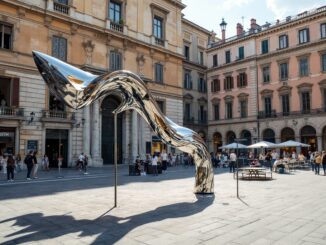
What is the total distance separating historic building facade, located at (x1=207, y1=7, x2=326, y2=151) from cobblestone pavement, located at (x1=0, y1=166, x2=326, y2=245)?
2907cm

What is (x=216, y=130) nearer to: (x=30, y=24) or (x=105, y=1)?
(x=105, y=1)

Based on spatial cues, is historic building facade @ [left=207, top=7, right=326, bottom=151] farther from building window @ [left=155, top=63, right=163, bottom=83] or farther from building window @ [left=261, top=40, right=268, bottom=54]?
building window @ [left=155, top=63, right=163, bottom=83]

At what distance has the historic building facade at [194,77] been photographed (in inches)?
1743

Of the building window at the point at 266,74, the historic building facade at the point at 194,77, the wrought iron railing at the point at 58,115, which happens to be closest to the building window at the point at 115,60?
the wrought iron railing at the point at 58,115

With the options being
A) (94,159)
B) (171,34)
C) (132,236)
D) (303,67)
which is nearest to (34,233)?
(132,236)

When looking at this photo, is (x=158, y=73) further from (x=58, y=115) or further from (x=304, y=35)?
(x=304, y=35)

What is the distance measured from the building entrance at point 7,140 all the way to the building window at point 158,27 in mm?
18734

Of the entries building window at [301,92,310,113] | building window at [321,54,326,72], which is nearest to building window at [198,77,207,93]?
building window at [301,92,310,113]

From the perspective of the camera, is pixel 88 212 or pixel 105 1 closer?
pixel 88 212

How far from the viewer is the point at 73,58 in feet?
85.5

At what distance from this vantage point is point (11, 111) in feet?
72.9

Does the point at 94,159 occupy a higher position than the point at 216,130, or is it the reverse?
the point at 216,130

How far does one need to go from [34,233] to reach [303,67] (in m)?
38.8

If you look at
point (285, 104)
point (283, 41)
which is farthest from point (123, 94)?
point (283, 41)
